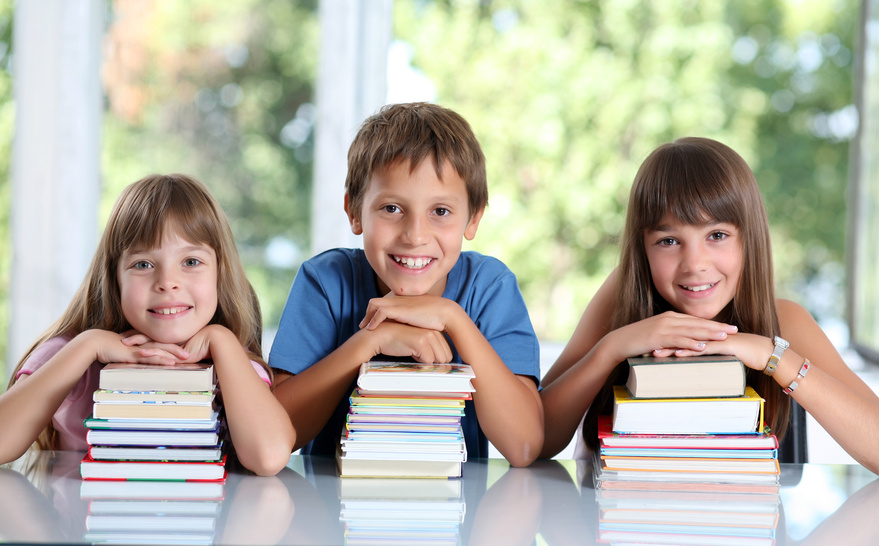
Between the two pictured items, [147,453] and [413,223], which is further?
[413,223]

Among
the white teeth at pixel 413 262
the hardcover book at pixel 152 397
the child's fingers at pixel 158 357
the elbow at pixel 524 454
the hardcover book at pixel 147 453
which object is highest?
the white teeth at pixel 413 262

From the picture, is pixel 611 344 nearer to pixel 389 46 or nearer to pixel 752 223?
pixel 752 223

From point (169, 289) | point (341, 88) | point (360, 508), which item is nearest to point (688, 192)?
point (360, 508)

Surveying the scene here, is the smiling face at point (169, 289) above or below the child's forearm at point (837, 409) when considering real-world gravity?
above

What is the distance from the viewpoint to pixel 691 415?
1.05 metres

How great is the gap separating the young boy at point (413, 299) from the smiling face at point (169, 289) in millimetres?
177

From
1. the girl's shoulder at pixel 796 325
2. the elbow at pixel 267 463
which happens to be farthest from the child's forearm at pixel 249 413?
the girl's shoulder at pixel 796 325

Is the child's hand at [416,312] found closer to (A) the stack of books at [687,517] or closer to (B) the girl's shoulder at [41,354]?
(A) the stack of books at [687,517]

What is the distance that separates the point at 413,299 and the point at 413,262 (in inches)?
3.6

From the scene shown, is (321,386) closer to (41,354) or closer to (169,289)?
(169,289)

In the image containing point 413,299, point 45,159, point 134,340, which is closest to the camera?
point 134,340

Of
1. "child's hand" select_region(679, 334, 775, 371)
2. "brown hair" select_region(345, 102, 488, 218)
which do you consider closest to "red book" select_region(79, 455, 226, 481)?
"brown hair" select_region(345, 102, 488, 218)

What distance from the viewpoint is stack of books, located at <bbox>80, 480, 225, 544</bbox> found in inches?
32.3

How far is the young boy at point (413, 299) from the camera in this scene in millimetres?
1192
